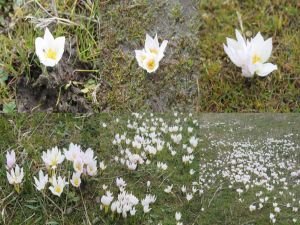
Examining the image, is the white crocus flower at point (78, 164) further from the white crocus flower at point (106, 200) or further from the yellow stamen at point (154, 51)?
the yellow stamen at point (154, 51)

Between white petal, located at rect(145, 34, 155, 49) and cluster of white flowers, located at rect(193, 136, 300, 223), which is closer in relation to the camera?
cluster of white flowers, located at rect(193, 136, 300, 223)

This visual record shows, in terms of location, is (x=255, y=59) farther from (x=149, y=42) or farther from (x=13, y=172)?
(x=13, y=172)

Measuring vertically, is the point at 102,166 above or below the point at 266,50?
below

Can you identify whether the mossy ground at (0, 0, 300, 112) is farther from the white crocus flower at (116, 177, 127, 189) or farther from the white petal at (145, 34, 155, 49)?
the white crocus flower at (116, 177, 127, 189)

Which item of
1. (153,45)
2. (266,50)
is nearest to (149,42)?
(153,45)

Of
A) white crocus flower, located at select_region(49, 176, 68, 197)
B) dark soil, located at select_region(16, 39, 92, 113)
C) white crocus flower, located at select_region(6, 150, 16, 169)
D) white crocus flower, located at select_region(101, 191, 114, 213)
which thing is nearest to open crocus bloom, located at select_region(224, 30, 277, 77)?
dark soil, located at select_region(16, 39, 92, 113)

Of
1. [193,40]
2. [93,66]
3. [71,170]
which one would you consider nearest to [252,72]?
[193,40]
